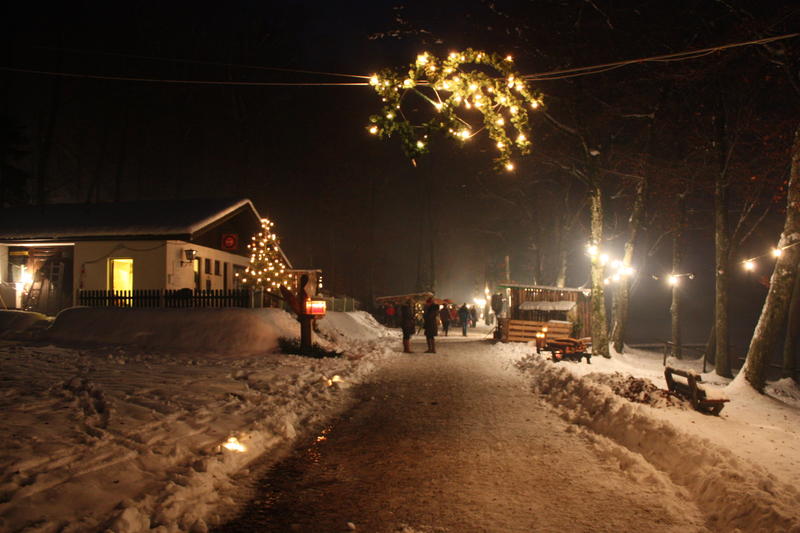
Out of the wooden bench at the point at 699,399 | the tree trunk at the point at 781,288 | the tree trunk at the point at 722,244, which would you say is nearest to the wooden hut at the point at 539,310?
the tree trunk at the point at 722,244

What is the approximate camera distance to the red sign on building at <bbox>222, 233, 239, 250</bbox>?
2738 cm

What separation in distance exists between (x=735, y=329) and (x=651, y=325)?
10025 mm

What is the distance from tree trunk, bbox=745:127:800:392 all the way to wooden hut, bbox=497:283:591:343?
13160 millimetres

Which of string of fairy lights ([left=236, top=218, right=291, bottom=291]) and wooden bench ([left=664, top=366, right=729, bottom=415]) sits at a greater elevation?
string of fairy lights ([left=236, top=218, right=291, bottom=291])

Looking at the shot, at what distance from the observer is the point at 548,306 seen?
90.9 feet

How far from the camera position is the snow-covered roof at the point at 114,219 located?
23000mm

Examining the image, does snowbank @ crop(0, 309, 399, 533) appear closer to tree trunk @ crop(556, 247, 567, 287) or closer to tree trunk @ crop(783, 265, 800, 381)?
tree trunk @ crop(783, 265, 800, 381)

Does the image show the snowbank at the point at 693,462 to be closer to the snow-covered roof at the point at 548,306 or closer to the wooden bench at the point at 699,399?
the wooden bench at the point at 699,399

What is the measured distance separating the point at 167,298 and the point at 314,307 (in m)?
6.21

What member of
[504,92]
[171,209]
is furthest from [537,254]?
[504,92]

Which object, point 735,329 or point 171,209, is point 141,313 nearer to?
point 171,209

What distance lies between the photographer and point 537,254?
4088 centimetres

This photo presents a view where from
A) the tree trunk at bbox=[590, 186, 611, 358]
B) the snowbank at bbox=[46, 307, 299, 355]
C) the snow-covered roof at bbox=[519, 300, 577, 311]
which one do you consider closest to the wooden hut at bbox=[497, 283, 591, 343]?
the snow-covered roof at bbox=[519, 300, 577, 311]

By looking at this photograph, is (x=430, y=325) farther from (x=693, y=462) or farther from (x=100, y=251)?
(x=693, y=462)
